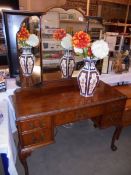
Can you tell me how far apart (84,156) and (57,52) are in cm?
113

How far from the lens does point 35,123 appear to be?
3.63 ft

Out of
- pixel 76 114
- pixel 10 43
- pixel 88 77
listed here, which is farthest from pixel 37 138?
pixel 10 43

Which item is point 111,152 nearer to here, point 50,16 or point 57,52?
point 57,52

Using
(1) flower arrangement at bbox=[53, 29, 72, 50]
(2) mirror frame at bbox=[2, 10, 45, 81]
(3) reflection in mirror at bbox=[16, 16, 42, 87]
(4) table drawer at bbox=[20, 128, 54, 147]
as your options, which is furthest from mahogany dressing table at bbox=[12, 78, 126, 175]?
(1) flower arrangement at bbox=[53, 29, 72, 50]

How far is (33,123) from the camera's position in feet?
3.61

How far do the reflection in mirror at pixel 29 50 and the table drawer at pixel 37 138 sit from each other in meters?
0.55

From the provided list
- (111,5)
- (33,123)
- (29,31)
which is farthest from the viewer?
(111,5)

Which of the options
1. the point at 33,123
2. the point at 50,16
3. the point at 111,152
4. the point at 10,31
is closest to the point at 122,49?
the point at 50,16

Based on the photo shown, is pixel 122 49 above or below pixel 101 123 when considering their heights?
above

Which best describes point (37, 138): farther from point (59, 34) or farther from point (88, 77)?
point (59, 34)

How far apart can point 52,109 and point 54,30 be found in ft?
2.77

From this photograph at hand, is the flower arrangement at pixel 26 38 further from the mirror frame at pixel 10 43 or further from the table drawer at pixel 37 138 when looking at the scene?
the table drawer at pixel 37 138

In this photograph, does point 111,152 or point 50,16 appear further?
point 111,152

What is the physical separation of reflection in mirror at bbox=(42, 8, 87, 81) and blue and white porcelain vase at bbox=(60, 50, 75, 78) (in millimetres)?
37
